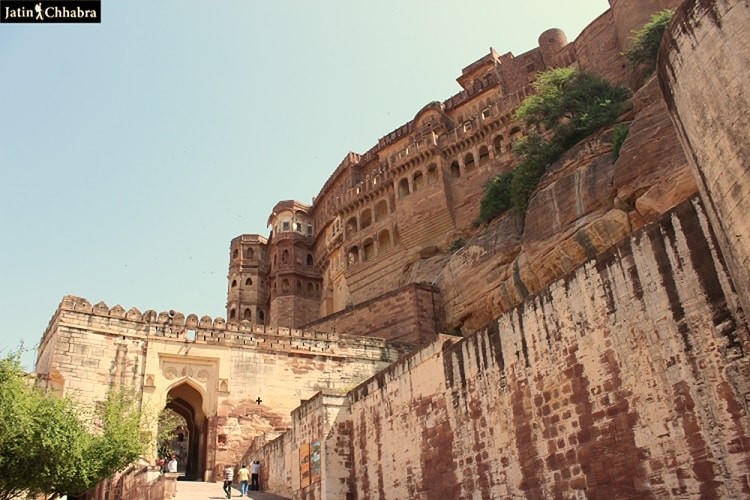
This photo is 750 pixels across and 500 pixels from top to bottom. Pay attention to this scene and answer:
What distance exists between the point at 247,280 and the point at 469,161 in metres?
22.9

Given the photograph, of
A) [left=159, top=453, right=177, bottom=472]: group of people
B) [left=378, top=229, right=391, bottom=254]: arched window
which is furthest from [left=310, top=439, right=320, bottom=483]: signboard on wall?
[left=378, top=229, right=391, bottom=254]: arched window

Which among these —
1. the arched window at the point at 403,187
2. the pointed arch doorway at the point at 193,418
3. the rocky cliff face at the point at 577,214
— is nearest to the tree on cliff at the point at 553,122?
the rocky cliff face at the point at 577,214

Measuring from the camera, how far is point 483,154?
113 ft

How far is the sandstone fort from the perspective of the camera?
7160 mm

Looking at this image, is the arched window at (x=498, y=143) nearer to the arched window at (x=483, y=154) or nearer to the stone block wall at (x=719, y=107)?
the arched window at (x=483, y=154)

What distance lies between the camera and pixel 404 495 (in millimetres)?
12242

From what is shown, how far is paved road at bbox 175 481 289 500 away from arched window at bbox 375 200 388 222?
2004cm

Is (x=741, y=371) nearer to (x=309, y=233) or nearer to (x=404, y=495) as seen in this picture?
(x=404, y=495)

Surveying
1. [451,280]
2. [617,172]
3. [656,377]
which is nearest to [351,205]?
[451,280]

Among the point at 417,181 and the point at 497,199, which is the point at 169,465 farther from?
the point at 417,181

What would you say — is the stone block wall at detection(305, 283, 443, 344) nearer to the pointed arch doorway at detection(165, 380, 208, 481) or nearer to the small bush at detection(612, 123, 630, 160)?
the pointed arch doorway at detection(165, 380, 208, 481)

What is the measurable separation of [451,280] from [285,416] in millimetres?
7944

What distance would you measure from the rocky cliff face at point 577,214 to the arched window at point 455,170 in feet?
33.2

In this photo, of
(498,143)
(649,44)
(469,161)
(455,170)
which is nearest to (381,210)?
(455,170)
